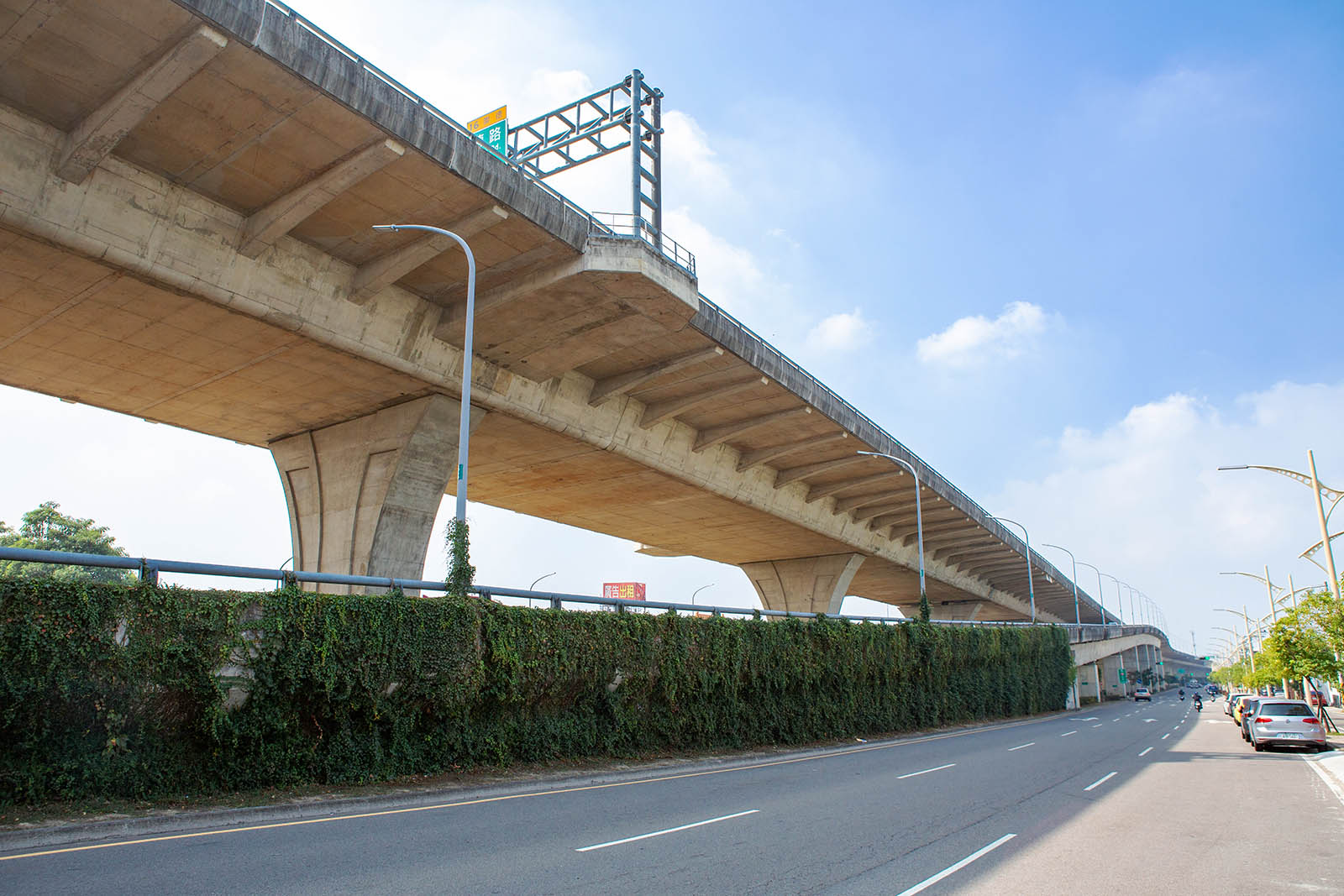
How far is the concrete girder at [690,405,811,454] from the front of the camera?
30.4 meters

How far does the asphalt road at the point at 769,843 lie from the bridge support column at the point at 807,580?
32.1 m

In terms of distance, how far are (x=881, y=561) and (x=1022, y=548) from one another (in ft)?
39.2

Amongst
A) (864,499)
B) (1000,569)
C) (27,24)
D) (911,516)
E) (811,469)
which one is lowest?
(1000,569)

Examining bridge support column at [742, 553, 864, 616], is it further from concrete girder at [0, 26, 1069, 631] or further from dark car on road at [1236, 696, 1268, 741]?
concrete girder at [0, 26, 1069, 631]

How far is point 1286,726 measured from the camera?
2420cm

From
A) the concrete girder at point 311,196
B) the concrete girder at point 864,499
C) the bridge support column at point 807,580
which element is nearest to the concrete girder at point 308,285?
the concrete girder at point 311,196

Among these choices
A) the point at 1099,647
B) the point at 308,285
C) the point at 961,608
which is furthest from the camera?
the point at 961,608

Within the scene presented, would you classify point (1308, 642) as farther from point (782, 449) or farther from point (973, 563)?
point (973, 563)

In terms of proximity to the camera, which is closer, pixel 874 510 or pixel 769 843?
pixel 769 843

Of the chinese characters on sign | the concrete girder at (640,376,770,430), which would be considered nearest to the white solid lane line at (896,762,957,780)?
the concrete girder at (640,376,770,430)

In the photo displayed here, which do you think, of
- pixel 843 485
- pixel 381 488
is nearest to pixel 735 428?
pixel 843 485

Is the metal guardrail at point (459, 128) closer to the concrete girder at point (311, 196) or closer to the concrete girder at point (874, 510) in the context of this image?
the concrete girder at point (311, 196)

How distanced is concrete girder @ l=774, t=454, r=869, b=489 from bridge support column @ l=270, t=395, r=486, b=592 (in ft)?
53.9

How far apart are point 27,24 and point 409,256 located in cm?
735
